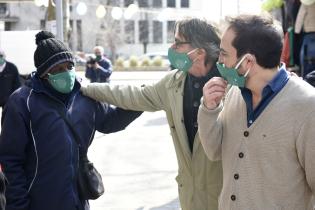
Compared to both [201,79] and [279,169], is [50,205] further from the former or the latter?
[279,169]

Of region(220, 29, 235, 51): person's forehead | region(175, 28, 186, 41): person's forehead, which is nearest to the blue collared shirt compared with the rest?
region(220, 29, 235, 51): person's forehead

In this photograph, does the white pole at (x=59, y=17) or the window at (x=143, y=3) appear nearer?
the white pole at (x=59, y=17)

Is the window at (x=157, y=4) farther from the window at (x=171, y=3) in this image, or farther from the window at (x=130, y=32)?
the window at (x=130, y=32)

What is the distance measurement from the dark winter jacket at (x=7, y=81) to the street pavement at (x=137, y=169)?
1.60m

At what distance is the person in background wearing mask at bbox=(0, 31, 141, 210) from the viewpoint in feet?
10.5

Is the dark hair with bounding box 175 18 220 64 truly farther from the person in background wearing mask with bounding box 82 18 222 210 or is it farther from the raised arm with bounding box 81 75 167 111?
the raised arm with bounding box 81 75 167 111

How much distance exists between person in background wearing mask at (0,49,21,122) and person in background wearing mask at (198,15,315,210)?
21.7 ft

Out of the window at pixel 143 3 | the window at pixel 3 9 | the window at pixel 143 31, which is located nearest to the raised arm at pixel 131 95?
the window at pixel 3 9

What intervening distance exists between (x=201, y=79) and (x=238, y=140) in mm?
722

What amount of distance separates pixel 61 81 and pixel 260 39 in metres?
1.29

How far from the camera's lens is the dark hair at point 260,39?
2457 millimetres

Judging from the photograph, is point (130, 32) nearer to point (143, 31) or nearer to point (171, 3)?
point (143, 31)

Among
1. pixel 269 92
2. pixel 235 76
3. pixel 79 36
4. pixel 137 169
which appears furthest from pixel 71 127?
pixel 79 36

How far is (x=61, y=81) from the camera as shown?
3289 millimetres
